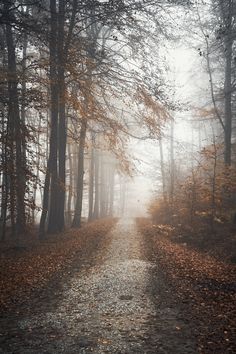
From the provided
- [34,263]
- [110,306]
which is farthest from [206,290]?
[34,263]

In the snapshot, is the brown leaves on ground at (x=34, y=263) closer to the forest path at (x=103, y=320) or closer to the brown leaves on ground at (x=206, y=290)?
the forest path at (x=103, y=320)

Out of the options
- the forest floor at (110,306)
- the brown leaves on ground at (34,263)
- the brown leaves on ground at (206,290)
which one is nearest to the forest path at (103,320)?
the forest floor at (110,306)

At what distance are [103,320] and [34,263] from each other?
4992 mm

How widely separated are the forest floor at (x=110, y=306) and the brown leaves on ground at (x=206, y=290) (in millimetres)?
22

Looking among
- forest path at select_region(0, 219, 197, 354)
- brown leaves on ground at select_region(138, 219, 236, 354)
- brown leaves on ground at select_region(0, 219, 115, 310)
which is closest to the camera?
forest path at select_region(0, 219, 197, 354)

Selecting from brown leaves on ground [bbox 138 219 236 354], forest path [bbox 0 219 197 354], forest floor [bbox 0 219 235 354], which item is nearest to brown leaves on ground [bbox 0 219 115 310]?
forest floor [bbox 0 219 235 354]

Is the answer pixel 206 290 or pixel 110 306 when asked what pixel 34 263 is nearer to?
pixel 110 306

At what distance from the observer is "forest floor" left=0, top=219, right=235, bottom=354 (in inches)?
217

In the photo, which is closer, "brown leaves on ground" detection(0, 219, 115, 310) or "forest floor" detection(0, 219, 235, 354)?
"forest floor" detection(0, 219, 235, 354)

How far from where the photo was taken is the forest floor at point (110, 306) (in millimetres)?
5508

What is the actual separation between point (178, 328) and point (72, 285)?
341 centimetres

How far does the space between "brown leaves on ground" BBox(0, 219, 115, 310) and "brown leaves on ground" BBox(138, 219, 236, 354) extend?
3.20m

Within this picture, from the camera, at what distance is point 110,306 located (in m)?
7.24

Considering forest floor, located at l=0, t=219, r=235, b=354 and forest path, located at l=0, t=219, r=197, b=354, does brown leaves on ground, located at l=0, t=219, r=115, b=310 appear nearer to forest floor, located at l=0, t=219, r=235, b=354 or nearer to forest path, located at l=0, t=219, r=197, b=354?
forest floor, located at l=0, t=219, r=235, b=354
